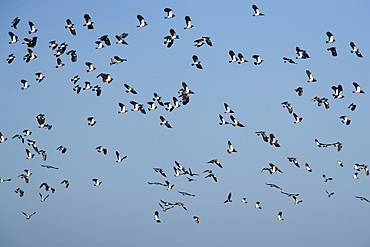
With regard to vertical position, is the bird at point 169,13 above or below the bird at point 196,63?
above

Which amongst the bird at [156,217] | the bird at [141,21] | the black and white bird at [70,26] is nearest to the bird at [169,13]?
the bird at [141,21]

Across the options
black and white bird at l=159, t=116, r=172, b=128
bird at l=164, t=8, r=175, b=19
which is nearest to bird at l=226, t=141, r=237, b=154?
black and white bird at l=159, t=116, r=172, b=128

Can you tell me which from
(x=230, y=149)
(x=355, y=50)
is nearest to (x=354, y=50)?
(x=355, y=50)

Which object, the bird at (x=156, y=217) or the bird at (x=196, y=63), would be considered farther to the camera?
the bird at (x=156, y=217)

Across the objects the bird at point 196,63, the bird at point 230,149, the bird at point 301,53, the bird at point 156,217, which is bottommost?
the bird at point 156,217

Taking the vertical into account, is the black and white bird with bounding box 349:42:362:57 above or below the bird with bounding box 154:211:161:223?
above

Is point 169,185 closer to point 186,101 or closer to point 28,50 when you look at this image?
point 186,101

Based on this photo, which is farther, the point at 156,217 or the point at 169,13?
the point at 156,217

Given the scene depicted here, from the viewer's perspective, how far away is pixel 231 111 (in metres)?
71.6

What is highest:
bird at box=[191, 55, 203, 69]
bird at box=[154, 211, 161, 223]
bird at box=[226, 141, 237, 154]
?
bird at box=[191, 55, 203, 69]

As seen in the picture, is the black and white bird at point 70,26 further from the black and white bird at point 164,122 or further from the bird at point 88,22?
the black and white bird at point 164,122

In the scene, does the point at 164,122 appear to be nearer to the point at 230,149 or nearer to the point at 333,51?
the point at 230,149

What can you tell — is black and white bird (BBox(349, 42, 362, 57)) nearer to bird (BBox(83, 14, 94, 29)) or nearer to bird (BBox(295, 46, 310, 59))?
bird (BBox(295, 46, 310, 59))

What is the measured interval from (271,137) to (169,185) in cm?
893
